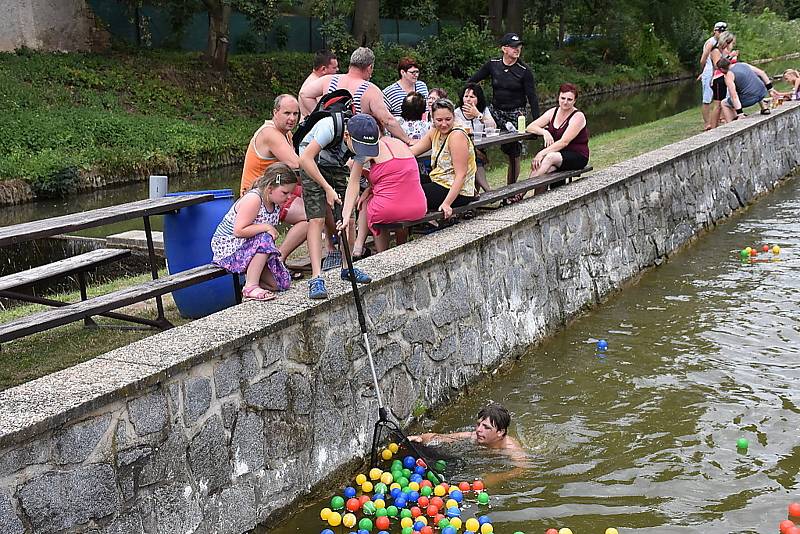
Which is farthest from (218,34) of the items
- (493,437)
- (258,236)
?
(493,437)

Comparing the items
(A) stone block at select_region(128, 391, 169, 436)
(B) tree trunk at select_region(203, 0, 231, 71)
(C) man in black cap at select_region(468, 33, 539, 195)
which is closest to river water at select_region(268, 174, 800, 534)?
(A) stone block at select_region(128, 391, 169, 436)

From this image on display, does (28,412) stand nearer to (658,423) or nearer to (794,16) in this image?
(658,423)

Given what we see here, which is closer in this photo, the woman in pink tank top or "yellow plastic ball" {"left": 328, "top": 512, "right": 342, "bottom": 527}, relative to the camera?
"yellow plastic ball" {"left": 328, "top": 512, "right": 342, "bottom": 527}

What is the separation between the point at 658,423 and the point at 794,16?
220 ft

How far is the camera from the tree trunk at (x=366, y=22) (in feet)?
94.6

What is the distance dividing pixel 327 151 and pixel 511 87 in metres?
4.19

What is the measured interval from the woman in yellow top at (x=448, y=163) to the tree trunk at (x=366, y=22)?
21795mm

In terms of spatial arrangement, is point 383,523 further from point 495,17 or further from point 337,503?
point 495,17

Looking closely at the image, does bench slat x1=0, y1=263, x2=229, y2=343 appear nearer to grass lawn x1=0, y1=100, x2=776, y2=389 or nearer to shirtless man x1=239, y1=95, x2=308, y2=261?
grass lawn x1=0, y1=100, x2=776, y2=389

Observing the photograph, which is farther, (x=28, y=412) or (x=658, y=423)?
(x=658, y=423)

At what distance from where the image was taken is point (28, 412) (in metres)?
3.58

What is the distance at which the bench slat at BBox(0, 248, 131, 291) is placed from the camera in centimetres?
606

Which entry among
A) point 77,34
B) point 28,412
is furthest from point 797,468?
point 77,34

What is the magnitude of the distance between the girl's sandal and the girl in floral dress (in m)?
0.14
